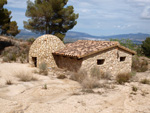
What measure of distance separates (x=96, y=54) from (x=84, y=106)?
541 centimetres

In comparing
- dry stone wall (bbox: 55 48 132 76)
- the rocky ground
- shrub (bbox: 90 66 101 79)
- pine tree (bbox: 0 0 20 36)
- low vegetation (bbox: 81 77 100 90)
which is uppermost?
pine tree (bbox: 0 0 20 36)

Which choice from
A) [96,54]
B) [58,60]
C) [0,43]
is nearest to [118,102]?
[96,54]

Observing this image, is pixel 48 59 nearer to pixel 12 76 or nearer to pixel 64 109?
pixel 12 76

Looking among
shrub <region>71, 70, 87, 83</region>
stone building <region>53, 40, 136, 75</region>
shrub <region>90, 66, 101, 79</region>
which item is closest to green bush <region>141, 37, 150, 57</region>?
stone building <region>53, 40, 136, 75</region>

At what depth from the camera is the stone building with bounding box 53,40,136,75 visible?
1067 centimetres

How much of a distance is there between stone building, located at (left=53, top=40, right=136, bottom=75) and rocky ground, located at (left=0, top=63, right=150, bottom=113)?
2.28m

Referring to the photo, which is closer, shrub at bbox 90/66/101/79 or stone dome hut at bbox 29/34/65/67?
shrub at bbox 90/66/101/79

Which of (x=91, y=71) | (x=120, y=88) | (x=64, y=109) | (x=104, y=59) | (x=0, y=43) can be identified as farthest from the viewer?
(x=0, y=43)

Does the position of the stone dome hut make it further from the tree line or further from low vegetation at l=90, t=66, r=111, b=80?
the tree line

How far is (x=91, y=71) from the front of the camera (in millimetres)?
10641

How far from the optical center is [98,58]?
11195 millimetres

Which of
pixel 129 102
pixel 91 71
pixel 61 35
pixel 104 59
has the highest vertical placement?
pixel 61 35

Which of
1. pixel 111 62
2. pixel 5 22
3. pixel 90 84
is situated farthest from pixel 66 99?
pixel 5 22

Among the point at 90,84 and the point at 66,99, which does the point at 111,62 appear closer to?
the point at 90,84
